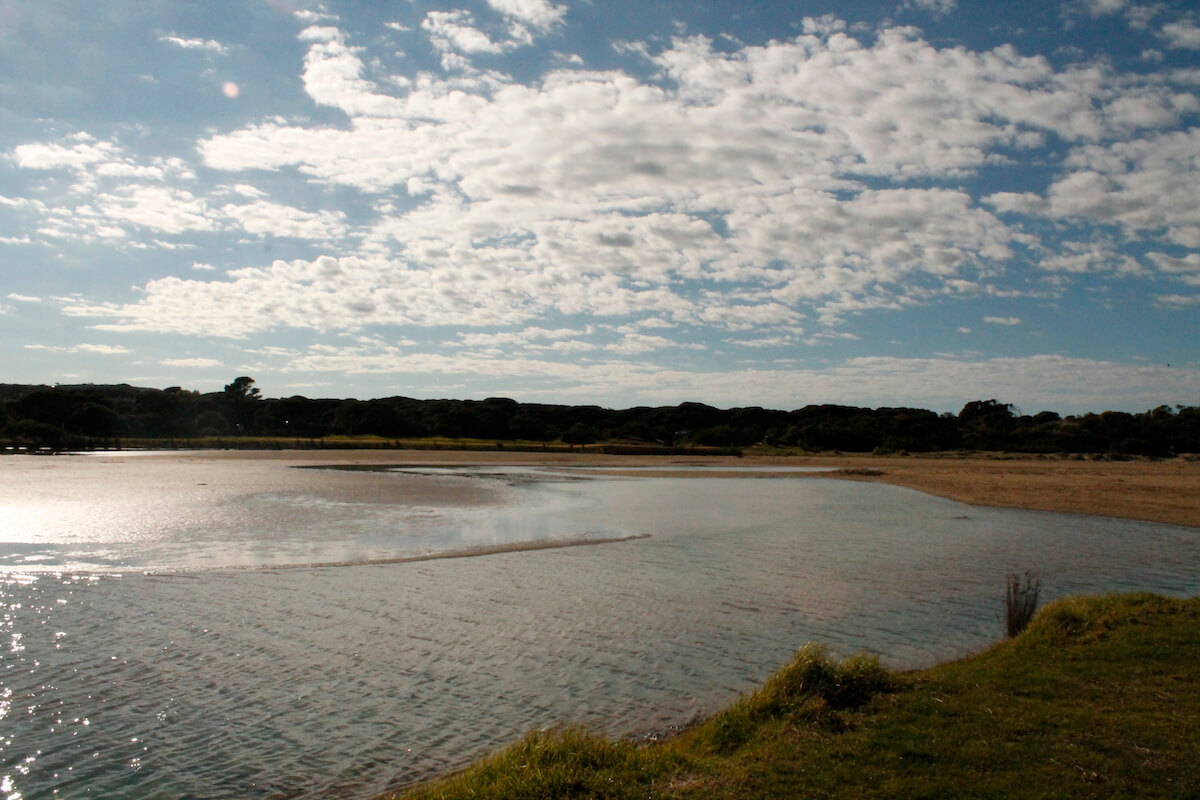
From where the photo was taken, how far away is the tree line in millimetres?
84750

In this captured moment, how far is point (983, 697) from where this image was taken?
766cm

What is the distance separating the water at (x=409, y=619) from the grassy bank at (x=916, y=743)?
5.17 ft

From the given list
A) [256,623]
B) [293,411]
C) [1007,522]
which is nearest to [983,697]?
[256,623]

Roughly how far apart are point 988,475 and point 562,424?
307ft

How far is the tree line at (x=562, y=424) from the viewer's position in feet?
278

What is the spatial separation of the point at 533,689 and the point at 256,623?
16.6ft

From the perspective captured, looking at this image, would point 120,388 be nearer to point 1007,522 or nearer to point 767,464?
point 767,464

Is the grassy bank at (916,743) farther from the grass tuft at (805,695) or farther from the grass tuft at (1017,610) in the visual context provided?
the grass tuft at (1017,610)

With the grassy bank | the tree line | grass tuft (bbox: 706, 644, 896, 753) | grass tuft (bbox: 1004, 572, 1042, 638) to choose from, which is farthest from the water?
the tree line

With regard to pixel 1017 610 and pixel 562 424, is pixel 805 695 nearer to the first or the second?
pixel 1017 610

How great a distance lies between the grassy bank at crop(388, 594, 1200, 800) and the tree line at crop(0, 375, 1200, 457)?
7983cm

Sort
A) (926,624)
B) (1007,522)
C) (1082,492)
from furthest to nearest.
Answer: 1. (1082,492)
2. (1007,522)
3. (926,624)

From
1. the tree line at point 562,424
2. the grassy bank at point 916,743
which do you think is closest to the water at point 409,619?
the grassy bank at point 916,743

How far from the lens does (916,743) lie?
641 centimetres
